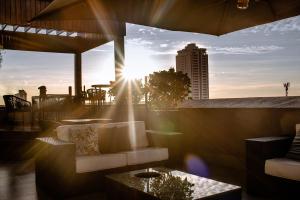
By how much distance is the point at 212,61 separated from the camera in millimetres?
8242

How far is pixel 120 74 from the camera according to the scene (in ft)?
32.6

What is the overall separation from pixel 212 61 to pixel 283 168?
5.32m

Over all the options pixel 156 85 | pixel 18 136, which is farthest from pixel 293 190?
pixel 18 136

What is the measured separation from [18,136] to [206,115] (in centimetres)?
452

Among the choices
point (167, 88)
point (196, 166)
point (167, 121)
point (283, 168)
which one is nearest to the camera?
point (283, 168)

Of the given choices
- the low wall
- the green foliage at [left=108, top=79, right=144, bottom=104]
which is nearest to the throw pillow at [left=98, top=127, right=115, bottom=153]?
the low wall

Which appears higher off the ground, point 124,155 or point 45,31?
point 45,31

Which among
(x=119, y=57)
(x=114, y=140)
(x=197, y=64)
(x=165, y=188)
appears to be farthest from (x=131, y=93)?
(x=197, y=64)

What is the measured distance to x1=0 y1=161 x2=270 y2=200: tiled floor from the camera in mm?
3732

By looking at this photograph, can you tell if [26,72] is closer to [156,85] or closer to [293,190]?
[156,85]

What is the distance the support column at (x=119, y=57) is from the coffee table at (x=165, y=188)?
7.11 metres

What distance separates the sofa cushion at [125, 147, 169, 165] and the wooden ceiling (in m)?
4.95

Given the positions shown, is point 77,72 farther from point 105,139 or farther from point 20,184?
point 105,139

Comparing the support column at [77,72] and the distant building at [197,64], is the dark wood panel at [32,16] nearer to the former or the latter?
the support column at [77,72]
